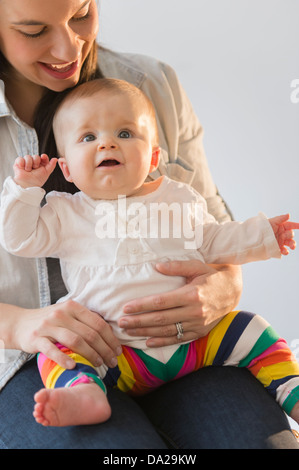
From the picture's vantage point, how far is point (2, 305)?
4.21ft

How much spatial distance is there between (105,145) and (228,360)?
0.51 m

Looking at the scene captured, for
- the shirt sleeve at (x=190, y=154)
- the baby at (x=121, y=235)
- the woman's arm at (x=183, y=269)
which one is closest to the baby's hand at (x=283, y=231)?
the baby at (x=121, y=235)

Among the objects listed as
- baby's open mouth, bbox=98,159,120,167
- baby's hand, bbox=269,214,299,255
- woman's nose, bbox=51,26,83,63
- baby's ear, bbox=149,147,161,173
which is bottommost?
baby's hand, bbox=269,214,299,255

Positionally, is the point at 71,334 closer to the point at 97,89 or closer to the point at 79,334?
the point at 79,334

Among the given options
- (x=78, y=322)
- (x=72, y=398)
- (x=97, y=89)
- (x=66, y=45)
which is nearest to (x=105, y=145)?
(x=97, y=89)

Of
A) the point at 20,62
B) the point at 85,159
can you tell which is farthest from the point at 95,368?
the point at 20,62

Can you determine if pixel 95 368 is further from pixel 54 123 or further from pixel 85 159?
pixel 54 123

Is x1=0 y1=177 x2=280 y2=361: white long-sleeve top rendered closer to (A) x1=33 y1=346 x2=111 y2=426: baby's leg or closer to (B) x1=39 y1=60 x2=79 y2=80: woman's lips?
(A) x1=33 y1=346 x2=111 y2=426: baby's leg

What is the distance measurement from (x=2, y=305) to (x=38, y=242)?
0.60ft

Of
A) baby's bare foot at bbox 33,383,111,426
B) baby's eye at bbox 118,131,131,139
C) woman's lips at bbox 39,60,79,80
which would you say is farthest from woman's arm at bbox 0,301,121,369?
woman's lips at bbox 39,60,79,80

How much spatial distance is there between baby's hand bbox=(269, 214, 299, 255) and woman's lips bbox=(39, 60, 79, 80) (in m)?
0.54

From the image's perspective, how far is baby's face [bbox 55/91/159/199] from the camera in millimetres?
1208

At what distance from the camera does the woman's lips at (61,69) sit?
4.29ft

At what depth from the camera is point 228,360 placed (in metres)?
1.26
